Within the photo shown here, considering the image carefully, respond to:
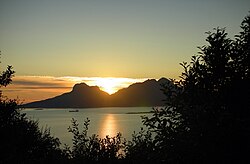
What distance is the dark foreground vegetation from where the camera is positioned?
17.6 metres

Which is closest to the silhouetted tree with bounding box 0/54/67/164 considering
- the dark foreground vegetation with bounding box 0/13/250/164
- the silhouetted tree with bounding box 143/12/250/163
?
the dark foreground vegetation with bounding box 0/13/250/164

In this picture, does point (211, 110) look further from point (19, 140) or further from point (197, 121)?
point (19, 140)

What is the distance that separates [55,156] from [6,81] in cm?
849

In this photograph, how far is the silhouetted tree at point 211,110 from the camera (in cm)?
1756

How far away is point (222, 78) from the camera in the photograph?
2069cm

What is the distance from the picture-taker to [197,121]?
59.7 ft

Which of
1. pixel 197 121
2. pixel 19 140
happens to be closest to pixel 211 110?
pixel 197 121

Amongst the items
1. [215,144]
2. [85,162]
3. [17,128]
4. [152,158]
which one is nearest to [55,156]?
[17,128]

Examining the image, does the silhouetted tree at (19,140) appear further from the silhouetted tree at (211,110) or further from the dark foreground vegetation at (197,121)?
the silhouetted tree at (211,110)

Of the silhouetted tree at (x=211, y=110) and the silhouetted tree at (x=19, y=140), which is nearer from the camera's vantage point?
the silhouetted tree at (x=211, y=110)

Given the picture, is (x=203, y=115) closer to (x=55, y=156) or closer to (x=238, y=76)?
(x=238, y=76)

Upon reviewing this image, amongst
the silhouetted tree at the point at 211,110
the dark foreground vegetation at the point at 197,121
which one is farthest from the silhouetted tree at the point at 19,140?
the silhouetted tree at the point at 211,110

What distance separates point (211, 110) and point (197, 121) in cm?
110

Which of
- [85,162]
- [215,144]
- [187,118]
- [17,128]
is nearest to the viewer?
[215,144]
